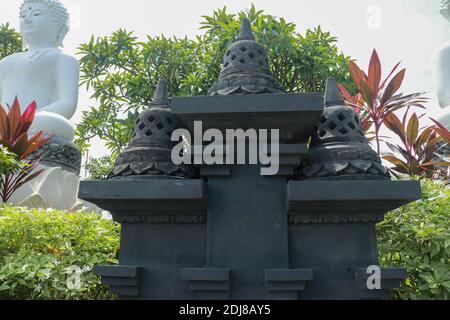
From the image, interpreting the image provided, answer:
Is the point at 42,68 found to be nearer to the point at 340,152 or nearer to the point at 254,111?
the point at 254,111

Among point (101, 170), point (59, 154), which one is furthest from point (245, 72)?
point (101, 170)

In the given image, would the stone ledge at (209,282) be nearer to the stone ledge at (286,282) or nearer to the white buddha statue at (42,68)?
the stone ledge at (286,282)

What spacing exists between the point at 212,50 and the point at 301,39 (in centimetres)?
219

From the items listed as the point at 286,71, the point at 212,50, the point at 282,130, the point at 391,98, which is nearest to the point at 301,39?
the point at 286,71

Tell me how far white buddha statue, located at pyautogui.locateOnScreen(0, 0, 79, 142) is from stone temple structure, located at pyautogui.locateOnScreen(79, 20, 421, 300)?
593cm

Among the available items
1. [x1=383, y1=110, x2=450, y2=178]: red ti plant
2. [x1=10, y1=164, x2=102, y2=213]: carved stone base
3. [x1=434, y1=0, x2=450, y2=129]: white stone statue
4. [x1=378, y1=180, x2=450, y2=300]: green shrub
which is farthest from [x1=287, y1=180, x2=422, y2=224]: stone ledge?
[x1=434, y1=0, x2=450, y2=129]: white stone statue

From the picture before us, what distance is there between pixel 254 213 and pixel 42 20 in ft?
26.7

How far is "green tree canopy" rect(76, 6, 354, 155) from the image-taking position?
8102mm

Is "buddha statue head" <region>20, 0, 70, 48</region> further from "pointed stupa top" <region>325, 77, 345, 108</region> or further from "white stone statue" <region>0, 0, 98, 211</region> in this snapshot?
"pointed stupa top" <region>325, 77, 345, 108</region>

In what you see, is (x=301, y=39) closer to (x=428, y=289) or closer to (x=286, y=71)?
(x=286, y=71)

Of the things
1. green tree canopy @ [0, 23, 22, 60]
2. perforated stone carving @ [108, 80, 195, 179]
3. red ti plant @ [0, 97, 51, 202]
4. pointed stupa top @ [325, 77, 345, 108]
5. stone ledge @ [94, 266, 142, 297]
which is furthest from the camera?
green tree canopy @ [0, 23, 22, 60]

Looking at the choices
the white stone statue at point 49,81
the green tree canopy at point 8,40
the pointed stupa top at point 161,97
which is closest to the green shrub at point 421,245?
the pointed stupa top at point 161,97

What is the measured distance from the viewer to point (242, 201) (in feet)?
6.50

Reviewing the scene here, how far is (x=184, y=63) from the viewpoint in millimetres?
8734
